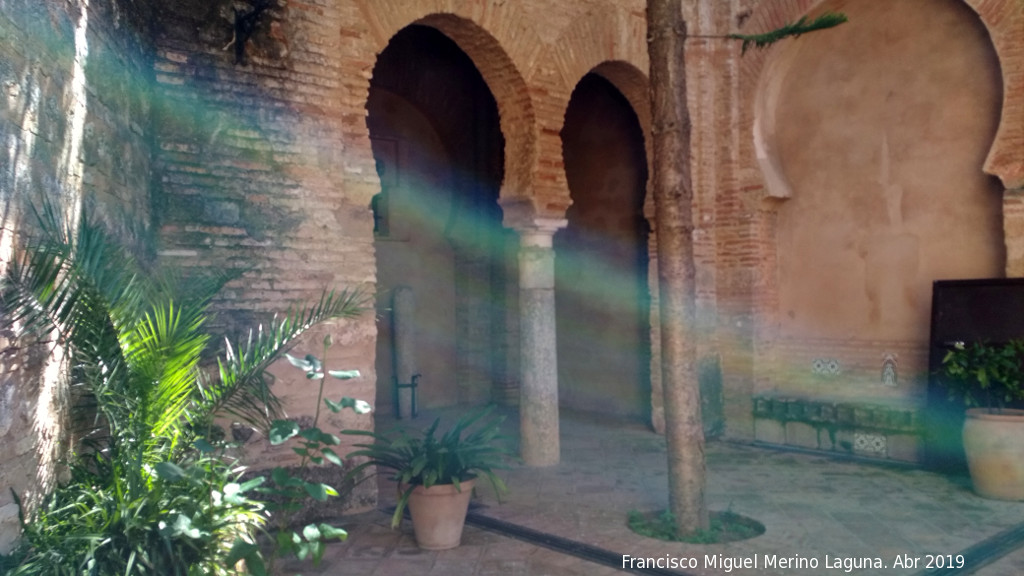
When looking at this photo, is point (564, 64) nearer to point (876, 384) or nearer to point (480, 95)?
point (480, 95)

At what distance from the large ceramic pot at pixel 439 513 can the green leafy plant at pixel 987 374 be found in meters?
4.20

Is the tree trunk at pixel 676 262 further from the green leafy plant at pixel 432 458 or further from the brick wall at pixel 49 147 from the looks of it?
the brick wall at pixel 49 147

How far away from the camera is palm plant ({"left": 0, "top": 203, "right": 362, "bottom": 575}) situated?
10.4 feet

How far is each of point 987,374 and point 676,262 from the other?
9.86ft

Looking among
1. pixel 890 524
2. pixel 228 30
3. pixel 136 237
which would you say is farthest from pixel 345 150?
pixel 890 524

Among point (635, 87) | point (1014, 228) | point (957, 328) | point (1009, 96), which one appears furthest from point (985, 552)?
point (635, 87)

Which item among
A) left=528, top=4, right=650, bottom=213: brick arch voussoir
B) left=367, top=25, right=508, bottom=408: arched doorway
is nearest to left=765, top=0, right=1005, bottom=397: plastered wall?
left=528, top=4, right=650, bottom=213: brick arch voussoir

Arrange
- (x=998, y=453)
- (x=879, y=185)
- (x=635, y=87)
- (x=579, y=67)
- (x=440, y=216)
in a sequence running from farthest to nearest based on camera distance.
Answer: (x=440, y=216), (x=635, y=87), (x=879, y=185), (x=579, y=67), (x=998, y=453)

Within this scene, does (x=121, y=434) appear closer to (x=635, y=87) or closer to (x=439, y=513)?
(x=439, y=513)

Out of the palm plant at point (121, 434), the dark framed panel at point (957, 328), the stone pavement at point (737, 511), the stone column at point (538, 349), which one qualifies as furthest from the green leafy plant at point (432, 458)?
the dark framed panel at point (957, 328)

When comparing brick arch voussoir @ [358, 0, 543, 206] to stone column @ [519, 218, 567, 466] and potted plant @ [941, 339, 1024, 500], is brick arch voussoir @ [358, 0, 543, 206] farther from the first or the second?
potted plant @ [941, 339, 1024, 500]

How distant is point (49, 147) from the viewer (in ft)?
11.9

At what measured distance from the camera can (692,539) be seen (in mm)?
5332

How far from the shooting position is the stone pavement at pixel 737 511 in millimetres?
4969
